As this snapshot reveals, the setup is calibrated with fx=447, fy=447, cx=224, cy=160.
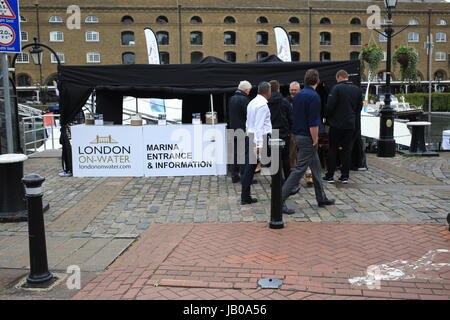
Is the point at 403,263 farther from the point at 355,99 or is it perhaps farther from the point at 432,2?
the point at 432,2

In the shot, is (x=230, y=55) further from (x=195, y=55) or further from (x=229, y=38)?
(x=195, y=55)

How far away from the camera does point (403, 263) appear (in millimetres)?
4711

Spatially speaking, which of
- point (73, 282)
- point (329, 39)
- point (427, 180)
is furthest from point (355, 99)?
point (329, 39)

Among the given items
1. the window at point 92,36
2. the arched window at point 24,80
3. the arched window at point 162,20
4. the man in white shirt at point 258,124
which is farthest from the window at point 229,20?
the man in white shirt at point 258,124

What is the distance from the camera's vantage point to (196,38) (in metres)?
60.5

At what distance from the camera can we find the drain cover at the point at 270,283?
4162 mm

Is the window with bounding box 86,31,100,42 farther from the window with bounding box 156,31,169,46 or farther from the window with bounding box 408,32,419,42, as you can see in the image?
the window with bounding box 408,32,419,42

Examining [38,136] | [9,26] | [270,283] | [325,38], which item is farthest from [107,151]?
[325,38]

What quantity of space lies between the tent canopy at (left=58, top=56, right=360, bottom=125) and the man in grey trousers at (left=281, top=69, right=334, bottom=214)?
300cm

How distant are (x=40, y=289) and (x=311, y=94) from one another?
444 cm

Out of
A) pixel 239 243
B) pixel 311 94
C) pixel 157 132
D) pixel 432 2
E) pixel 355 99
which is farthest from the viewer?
pixel 432 2

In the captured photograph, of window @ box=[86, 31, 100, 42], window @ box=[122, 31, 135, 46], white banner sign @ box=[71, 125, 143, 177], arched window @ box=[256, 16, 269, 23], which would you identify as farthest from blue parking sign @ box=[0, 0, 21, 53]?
arched window @ box=[256, 16, 269, 23]

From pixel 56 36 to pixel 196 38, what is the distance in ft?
59.7

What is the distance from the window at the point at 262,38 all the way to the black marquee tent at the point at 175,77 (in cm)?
5307
